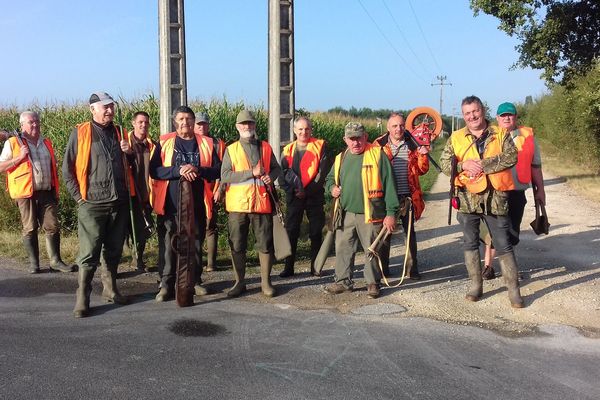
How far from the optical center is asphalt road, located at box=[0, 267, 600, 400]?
3.98 m

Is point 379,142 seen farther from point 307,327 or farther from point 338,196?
point 307,327

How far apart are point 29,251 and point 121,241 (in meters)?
2.17

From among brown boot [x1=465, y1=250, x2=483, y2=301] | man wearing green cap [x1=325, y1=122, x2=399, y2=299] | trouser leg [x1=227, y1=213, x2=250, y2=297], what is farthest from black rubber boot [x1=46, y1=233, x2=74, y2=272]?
brown boot [x1=465, y1=250, x2=483, y2=301]

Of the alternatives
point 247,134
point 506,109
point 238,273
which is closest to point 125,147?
point 247,134

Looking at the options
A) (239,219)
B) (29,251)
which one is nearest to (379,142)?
(239,219)

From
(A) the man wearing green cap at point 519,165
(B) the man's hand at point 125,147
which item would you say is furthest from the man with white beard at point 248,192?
(A) the man wearing green cap at point 519,165

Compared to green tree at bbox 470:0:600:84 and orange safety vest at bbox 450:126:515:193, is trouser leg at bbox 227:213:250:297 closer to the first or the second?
orange safety vest at bbox 450:126:515:193

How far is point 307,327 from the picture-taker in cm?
529

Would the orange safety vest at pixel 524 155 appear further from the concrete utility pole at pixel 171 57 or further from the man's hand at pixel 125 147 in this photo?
the concrete utility pole at pixel 171 57

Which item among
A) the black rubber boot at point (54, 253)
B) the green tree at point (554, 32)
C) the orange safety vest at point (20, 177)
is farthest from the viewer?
the green tree at point (554, 32)

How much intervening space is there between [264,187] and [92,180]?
1731 mm

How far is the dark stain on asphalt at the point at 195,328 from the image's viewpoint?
5105 millimetres

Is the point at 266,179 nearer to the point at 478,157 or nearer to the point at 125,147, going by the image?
the point at 125,147

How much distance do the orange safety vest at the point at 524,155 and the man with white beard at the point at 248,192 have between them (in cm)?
264
